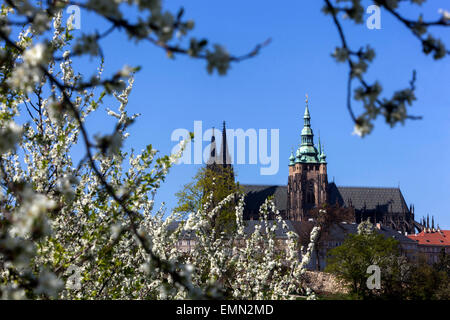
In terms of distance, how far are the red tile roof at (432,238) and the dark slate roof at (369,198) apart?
6008 millimetres

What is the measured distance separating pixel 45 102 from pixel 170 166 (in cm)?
248

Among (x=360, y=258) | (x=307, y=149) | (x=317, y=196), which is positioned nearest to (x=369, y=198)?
(x=317, y=196)

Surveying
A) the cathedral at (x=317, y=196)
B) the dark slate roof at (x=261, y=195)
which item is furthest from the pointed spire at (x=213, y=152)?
the dark slate roof at (x=261, y=195)

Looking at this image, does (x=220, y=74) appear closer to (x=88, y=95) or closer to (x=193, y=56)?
(x=193, y=56)

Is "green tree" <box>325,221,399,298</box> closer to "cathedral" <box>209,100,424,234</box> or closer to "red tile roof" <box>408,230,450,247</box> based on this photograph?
"cathedral" <box>209,100,424,234</box>

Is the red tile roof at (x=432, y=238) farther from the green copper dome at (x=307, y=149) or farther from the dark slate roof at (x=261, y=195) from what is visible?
the dark slate roof at (x=261, y=195)

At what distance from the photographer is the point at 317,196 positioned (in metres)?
104

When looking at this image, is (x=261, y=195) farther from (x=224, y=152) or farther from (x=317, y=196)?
(x=224, y=152)

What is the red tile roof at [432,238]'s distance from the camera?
4114 inches

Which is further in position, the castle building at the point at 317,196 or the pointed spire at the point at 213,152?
the castle building at the point at 317,196

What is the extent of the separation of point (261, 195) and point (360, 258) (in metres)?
70.5

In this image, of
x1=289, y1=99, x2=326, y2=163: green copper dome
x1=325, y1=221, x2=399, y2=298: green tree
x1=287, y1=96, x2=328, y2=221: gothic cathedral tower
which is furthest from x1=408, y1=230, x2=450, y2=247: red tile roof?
x1=325, y1=221, x2=399, y2=298: green tree
